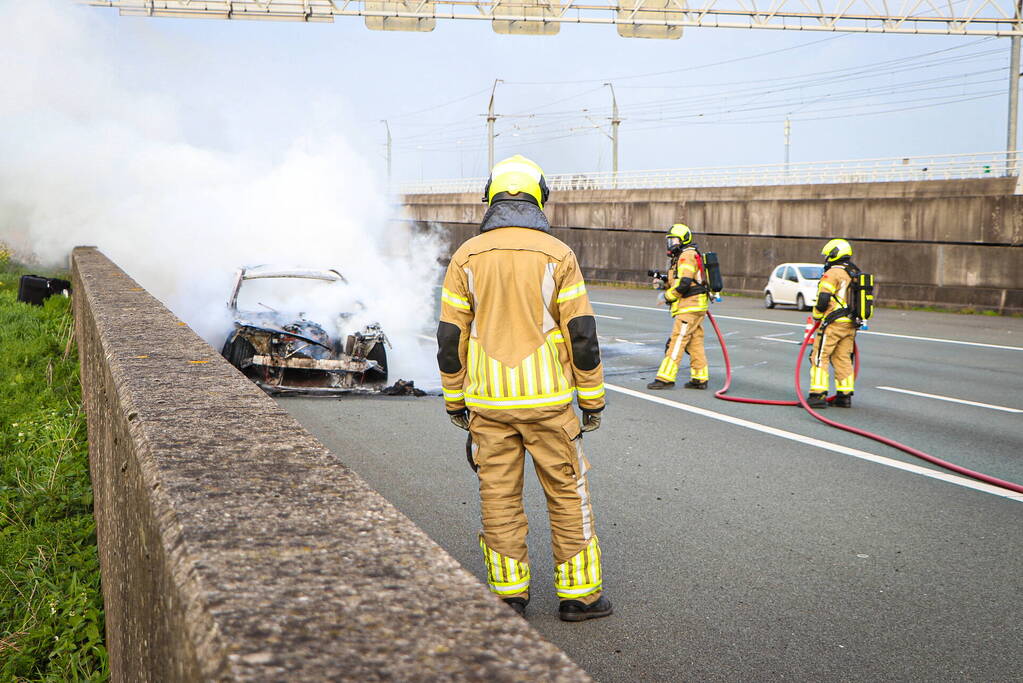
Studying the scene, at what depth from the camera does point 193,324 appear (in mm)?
10906

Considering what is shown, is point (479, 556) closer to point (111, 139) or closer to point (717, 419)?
point (717, 419)

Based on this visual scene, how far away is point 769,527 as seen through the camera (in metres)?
5.79

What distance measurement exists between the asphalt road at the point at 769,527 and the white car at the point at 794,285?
1276 centimetres

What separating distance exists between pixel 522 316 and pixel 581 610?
1.41 meters

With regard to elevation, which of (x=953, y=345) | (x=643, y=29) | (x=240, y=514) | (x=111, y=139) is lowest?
(x=953, y=345)

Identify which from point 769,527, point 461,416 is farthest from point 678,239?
point 461,416

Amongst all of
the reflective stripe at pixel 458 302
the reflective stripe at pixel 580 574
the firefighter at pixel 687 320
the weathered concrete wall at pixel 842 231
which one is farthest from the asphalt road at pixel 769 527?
the weathered concrete wall at pixel 842 231

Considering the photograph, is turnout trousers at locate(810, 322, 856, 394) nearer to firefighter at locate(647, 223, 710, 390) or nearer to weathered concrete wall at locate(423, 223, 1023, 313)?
firefighter at locate(647, 223, 710, 390)

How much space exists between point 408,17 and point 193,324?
1433cm

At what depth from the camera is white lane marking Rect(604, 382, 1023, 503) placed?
679 centimetres

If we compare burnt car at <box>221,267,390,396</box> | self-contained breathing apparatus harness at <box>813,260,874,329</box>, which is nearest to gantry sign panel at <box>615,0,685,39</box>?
burnt car at <box>221,267,390,396</box>

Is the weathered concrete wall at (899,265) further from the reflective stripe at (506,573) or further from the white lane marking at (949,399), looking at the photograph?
the reflective stripe at (506,573)

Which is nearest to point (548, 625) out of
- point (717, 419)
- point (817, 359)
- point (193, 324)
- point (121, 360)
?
point (121, 360)

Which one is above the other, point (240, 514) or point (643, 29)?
point (643, 29)
